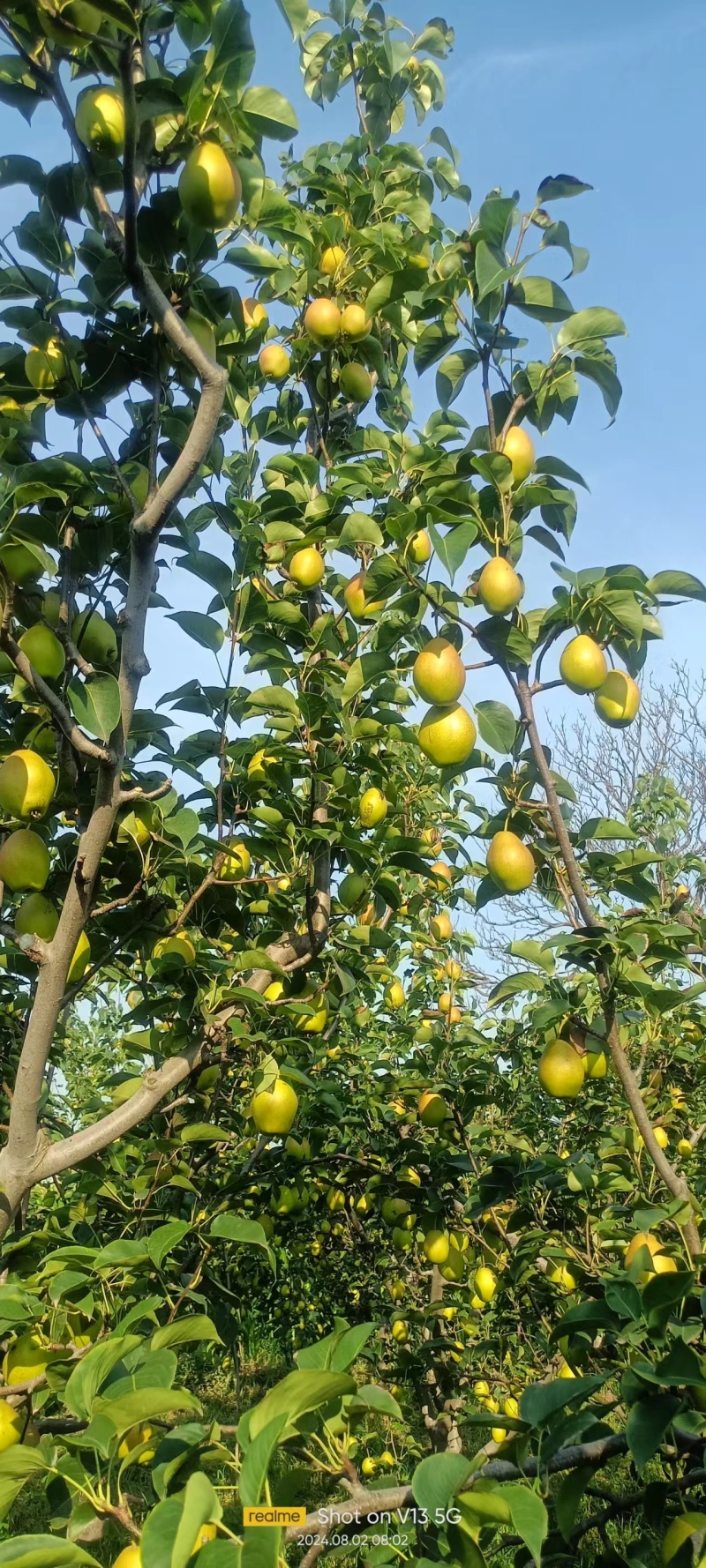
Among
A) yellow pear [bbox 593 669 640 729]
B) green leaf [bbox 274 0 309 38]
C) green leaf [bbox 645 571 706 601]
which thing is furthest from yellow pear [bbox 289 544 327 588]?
green leaf [bbox 274 0 309 38]

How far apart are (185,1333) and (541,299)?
1.32 metres

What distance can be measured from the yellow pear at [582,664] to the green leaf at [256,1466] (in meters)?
0.93

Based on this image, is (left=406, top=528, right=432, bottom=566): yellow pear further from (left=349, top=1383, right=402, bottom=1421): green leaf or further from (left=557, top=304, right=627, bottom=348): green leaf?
(left=349, top=1383, right=402, bottom=1421): green leaf

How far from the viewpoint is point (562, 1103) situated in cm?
310

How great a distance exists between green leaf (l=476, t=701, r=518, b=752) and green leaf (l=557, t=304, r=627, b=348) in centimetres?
48

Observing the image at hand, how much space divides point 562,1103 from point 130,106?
2815 mm

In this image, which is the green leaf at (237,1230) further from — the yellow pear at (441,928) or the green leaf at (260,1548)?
the yellow pear at (441,928)

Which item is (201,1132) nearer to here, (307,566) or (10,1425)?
(10,1425)

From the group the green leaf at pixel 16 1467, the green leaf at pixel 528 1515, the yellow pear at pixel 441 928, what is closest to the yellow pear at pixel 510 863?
the green leaf at pixel 528 1515

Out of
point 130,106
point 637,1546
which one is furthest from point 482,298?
point 637,1546

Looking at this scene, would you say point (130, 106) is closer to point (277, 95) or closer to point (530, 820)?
point (277, 95)

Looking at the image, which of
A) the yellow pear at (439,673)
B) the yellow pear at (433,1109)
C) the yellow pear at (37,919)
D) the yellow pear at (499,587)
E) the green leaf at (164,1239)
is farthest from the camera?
the yellow pear at (433,1109)

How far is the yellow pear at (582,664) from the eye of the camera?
1317mm

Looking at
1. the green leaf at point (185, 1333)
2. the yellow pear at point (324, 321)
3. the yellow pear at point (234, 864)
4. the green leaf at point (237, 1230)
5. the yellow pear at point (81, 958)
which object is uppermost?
the yellow pear at point (324, 321)
